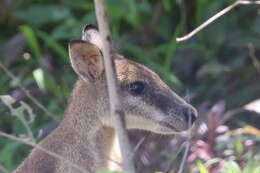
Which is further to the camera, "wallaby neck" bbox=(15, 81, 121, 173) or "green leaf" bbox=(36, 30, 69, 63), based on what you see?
"green leaf" bbox=(36, 30, 69, 63)

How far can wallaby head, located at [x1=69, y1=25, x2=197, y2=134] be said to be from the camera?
374 cm

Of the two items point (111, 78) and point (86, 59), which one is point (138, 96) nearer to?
point (86, 59)

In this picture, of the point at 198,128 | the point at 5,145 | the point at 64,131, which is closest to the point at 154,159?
the point at 198,128

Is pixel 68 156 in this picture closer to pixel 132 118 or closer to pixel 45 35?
pixel 132 118

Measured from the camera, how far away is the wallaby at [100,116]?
3756mm

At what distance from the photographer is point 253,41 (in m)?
5.64

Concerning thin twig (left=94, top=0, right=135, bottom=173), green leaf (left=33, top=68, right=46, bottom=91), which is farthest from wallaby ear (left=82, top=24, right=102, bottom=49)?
thin twig (left=94, top=0, right=135, bottom=173)

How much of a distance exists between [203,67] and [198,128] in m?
1.41

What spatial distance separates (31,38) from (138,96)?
1.77 meters

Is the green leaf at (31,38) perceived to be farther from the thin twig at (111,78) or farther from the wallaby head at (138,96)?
the thin twig at (111,78)

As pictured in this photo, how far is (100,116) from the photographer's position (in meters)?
3.83

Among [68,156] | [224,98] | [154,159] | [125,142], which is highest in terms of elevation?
[125,142]

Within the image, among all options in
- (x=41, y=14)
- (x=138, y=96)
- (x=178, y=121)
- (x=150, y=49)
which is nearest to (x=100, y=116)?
(x=138, y=96)

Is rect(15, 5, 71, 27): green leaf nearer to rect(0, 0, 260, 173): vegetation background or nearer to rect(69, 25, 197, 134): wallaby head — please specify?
rect(0, 0, 260, 173): vegetation background
